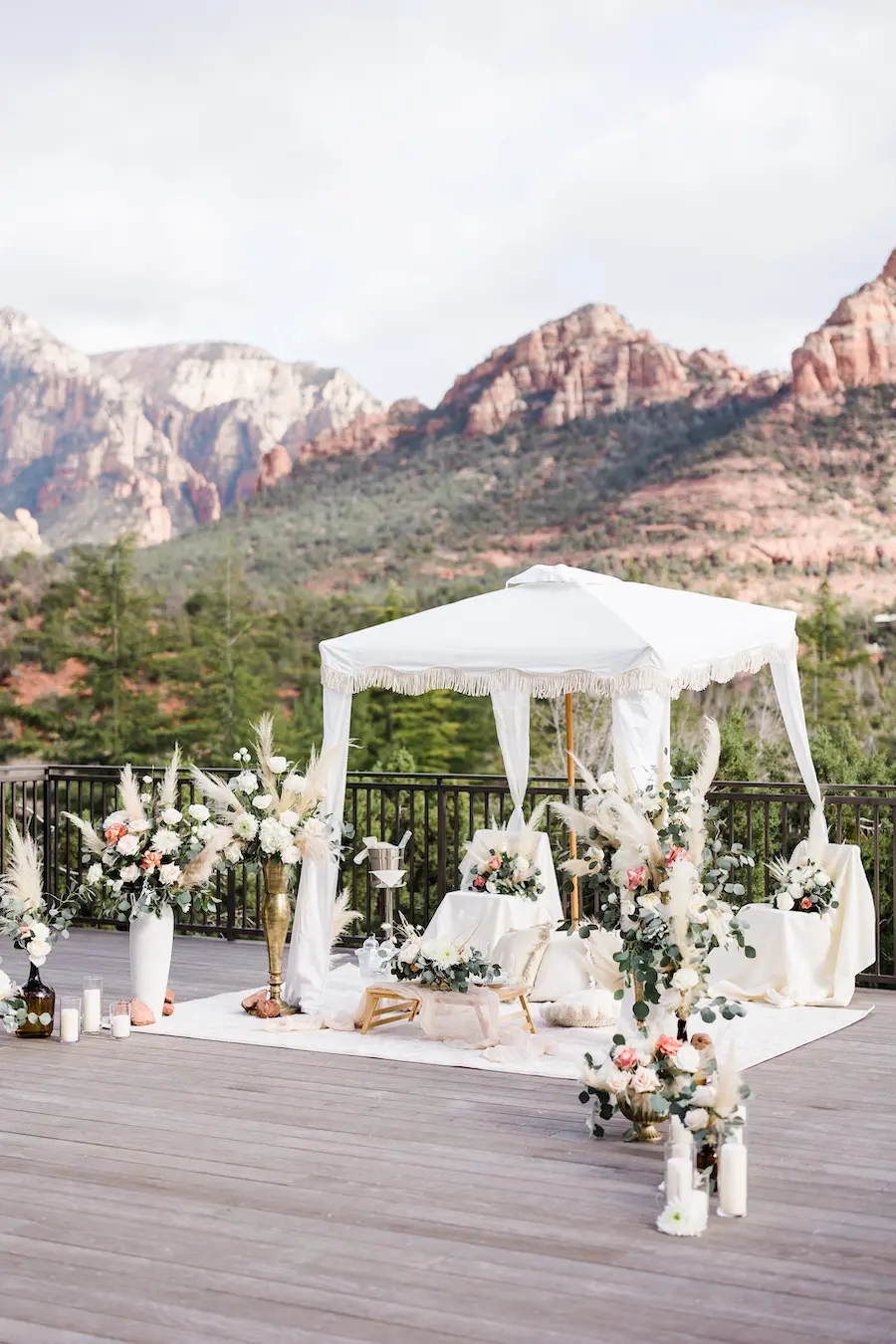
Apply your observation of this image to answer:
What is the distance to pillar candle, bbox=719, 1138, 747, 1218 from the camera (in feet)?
12.1

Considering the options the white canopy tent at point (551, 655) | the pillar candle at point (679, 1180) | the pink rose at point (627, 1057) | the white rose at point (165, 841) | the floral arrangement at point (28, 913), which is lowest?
the pillar candle at point (679, 1180)

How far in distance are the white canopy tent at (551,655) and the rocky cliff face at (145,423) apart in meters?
54.3

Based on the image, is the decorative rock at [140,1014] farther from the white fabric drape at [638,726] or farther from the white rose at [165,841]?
the white fabric drape at [638,726]

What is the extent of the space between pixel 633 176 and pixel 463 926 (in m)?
40.7

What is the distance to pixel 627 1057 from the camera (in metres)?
4.33

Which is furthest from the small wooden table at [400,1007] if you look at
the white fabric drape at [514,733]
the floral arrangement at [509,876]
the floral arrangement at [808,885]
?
the white fabric drape at [514,733]

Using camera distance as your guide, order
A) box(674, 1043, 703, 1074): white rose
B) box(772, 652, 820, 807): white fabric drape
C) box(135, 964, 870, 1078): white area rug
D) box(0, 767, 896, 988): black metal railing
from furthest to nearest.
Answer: box(0, 767, 896, 988): black metal railing
box(772, 652, 820, 807): white fabric drape
box(135, 964, 870, 1078): white area rug
box(674, 1043, 703, 1074): white rose

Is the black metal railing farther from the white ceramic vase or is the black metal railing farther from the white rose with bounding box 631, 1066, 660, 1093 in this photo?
the white rose with bounding box 631, 1066, 660, 1093

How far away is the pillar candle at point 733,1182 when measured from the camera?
3682mm

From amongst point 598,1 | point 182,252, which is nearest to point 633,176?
point 182,252

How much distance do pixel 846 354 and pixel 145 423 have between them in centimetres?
3736

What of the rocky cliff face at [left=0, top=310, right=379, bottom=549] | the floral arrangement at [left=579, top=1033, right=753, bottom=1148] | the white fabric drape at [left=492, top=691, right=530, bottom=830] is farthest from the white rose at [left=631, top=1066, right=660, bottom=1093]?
the rocky cliff face at [left=0, top=310, right=379, bottom=549]

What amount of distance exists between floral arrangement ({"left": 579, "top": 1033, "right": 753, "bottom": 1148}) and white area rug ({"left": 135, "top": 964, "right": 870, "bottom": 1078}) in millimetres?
905

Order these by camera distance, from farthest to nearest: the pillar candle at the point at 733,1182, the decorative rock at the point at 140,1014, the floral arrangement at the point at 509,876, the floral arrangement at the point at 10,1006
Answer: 1. the floral arrangement at the point at 509,876
2. the decorative rock at the point at 140,1014
3. the floral arrangement at the point at 10,1006
4. the pillar candle at the point at 733,1182
